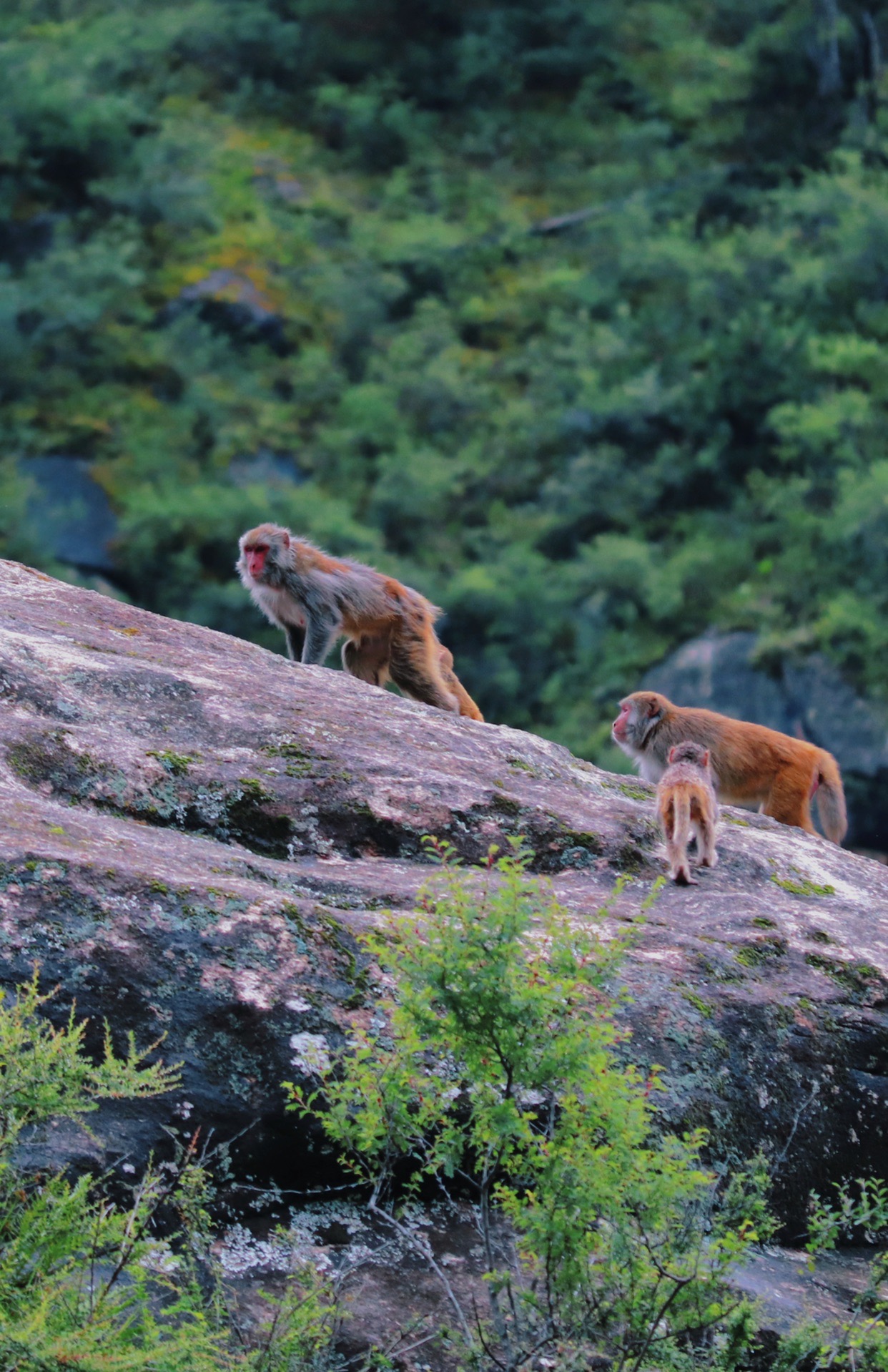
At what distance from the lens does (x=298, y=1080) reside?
4254mm

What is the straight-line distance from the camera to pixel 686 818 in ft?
18.8

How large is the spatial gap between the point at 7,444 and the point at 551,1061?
21.7 metres

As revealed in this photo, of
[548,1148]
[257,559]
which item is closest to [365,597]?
[257,559]

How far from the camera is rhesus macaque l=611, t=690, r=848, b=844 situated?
8.20 m

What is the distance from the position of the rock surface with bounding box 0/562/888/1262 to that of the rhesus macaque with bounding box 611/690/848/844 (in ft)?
5.17

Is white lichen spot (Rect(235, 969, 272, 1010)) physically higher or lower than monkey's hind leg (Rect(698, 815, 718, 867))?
higher

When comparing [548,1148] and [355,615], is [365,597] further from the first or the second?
[548,1148]

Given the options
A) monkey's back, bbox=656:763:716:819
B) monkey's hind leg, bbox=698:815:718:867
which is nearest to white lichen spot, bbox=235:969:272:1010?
monkey's back, bbox=656:763:716:819

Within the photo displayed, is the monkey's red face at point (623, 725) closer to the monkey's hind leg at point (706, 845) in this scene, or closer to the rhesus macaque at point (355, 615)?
the rhesus macaque at point (355, 615)

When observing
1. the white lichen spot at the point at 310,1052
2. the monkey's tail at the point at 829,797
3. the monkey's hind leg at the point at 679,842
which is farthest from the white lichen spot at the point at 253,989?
the monkey's tail at the point at 829,797

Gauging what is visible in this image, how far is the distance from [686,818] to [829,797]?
2865 mm

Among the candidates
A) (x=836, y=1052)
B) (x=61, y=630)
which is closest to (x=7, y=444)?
(x=61, y=630)

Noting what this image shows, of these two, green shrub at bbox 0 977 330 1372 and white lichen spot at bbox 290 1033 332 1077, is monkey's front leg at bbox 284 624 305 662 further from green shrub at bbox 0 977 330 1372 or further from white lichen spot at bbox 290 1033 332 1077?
green shrub at bbox 0 977 330 1372

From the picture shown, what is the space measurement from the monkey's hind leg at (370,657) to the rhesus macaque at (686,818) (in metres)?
2.60
